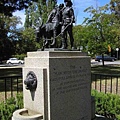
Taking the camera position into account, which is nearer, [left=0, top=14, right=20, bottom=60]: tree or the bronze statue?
the bronze statue

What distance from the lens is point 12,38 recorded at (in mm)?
38625

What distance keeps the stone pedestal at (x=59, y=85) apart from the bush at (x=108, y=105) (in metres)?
1.05

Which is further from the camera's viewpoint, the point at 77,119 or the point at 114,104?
the point at 114,104

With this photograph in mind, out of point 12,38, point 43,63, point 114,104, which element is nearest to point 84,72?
point 43,63

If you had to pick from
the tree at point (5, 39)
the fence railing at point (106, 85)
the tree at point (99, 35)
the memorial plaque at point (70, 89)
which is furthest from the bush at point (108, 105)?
the tree at point (5, 39)

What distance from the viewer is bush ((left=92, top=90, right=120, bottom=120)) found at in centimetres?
562

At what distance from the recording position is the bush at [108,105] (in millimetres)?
5621

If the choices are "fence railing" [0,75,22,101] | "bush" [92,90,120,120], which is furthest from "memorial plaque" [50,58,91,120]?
"fence railing" [0,75,22,101]

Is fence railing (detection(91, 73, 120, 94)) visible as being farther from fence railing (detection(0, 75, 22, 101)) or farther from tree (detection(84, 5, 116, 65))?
tree (detection(84, 5, 116, 65))

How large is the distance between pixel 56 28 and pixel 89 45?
18.8 m

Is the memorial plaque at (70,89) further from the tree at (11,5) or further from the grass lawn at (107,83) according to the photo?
the tree at (11,5)

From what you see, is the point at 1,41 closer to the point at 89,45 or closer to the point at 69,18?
the point at 89,45

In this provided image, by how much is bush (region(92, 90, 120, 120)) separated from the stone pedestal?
1.05 m

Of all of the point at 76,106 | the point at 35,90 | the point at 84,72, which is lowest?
the point at 76,106
